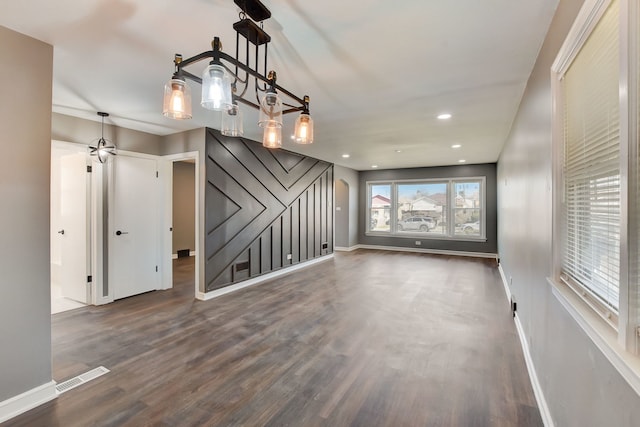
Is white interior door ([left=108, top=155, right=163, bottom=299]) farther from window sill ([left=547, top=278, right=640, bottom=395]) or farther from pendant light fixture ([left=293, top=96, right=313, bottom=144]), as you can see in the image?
window sill ([left=547, top=278, right=640, bottom=395])

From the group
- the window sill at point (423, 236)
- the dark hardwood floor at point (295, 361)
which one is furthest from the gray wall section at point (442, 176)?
the dark hardwood floor at point (295, 361)

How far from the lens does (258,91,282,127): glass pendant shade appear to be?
181 cm

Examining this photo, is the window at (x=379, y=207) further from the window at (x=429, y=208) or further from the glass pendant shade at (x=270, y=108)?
the glass pendant shade at (x=270, y=108)

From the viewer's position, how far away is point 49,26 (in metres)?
1.95

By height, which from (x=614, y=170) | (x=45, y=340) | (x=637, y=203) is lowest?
(x=45, y=340)

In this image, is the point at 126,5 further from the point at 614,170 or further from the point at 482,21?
the point at 614,170

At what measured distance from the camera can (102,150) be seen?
4062 millimetres

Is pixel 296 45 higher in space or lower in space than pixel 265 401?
higher

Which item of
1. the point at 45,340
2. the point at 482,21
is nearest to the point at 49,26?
the point at 45,340

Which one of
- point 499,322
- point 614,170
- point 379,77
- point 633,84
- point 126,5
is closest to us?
point 633,84

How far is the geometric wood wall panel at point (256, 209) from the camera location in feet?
14.7

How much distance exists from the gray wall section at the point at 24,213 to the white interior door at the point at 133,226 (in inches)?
91.3

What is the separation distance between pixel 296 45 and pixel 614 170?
192 centimetres

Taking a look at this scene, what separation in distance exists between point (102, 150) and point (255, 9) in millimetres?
3537
